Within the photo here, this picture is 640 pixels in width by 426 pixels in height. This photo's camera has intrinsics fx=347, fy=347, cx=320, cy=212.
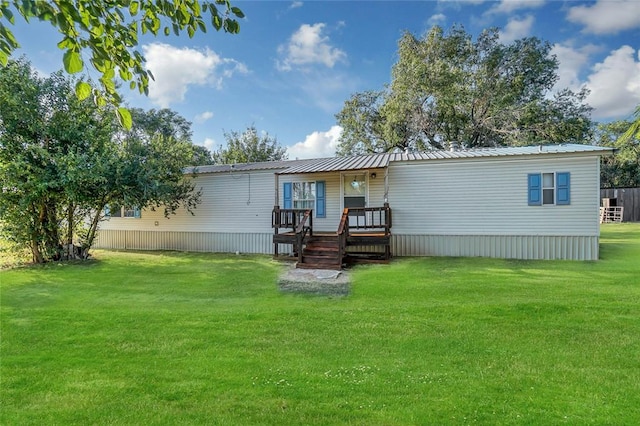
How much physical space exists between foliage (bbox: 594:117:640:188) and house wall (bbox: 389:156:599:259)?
69.4 ft

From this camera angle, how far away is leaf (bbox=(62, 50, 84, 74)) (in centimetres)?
146

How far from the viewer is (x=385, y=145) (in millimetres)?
23438

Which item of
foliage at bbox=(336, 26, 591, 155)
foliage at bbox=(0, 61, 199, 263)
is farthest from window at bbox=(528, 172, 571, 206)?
foliage at bbox=(0, 61, 199, 263)

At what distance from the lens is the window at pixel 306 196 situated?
1303 cm

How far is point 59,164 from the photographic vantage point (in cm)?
1020

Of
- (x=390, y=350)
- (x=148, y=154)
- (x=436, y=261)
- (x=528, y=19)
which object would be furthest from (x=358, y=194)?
(x=528, y=19)

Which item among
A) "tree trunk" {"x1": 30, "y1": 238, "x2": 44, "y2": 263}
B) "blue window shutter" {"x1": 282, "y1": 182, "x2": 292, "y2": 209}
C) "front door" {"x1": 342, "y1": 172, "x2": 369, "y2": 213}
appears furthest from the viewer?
"blue window shutter" {"x1": 282, "y1": 182, "x2": 292, "y2": 209}

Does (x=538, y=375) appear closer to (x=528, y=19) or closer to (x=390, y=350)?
(x=390, y=350)

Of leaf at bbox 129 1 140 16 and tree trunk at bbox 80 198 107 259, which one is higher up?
leaf at bbox 129 1 140 16

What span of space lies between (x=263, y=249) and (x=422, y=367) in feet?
34.2

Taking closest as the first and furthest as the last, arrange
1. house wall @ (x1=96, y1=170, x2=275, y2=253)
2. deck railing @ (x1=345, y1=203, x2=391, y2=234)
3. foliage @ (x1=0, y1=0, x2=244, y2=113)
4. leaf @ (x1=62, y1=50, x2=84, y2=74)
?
leaf @ (x1=62, y1=50, x2=84, y2=74) → foliage @ (x1=0, y1=0, x2=244, y2=113) → deck railing @ (x1=345, y1=203, x2=391, y2=234) → house wall @ (x1=96, y1=170, x2=275, y2=253)

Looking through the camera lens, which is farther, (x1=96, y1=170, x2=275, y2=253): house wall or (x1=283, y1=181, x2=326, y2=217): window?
(x1=96, y1=170, x2=275, y2=253): house wall

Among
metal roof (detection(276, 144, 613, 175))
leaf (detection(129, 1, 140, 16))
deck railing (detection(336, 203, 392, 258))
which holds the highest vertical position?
metal roof (detection(276, 144, 613, 175))

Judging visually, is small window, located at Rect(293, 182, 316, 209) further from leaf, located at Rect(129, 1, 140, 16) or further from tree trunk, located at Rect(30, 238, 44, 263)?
leaf, located at Rect(129, 1, 140, 16)
